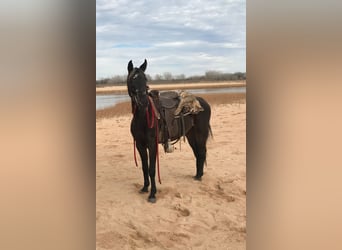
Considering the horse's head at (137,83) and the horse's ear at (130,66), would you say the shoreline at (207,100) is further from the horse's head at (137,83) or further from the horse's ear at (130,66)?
the horse's ear at (130,66)

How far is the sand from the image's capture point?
2197 mm

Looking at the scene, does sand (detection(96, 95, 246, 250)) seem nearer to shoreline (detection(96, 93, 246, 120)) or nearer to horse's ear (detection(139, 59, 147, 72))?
shoreline (detection(96, 93, 246, 120))

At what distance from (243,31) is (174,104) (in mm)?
536

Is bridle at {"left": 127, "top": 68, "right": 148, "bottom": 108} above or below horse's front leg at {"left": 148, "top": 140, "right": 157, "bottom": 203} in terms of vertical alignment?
above

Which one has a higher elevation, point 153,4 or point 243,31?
point 153,4

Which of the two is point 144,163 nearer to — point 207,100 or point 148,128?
point 148,128

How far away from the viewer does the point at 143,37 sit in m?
2.19

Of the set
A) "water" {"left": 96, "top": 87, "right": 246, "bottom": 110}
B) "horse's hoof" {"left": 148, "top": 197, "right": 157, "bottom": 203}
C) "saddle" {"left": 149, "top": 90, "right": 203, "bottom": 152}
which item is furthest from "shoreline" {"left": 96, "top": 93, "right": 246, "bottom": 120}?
"horse's hoof" {"left": 148, "top": 197, "right": 157, "bottom": 203}

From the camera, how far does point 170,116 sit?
2.28 m

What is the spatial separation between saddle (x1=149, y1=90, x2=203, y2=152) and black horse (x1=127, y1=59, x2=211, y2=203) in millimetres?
31

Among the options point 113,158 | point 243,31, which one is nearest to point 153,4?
point 243,31

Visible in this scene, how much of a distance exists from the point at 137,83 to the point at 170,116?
0.27 meters
